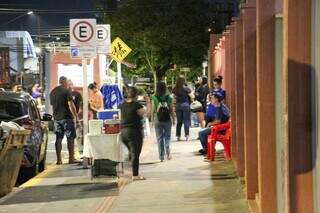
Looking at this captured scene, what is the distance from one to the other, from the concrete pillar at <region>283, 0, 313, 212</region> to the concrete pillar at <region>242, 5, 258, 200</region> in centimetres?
345

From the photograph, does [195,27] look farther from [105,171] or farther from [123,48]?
[105,171]

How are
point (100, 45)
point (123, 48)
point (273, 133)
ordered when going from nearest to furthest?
1. point (273, 133)
2. point (100, 45)
3. point (123, 48)

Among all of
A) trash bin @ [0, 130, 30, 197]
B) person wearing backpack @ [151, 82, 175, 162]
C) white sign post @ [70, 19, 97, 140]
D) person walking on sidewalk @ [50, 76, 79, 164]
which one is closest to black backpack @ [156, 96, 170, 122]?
person wearing backpack @ [151, 82, 175, 162]

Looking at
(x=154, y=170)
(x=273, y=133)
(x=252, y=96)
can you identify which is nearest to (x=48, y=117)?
(x=154, y=170)


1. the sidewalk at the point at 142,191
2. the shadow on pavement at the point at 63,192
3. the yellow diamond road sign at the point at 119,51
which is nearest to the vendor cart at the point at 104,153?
the sidewalk at the point at 142,191

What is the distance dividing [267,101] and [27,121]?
20.4 ft

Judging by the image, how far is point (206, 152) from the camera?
13.9 meters

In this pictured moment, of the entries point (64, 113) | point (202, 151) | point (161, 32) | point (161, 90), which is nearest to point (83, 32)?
point (64, 113)

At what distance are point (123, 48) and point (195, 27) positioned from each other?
26222 mm

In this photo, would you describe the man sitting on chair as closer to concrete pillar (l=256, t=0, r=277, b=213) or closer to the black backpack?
the black backpack

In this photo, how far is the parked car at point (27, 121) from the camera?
12000 millimetres

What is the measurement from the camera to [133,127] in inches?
427

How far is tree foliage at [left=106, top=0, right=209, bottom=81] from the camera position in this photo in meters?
40.5

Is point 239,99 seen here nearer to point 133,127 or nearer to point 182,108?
point 133,127
